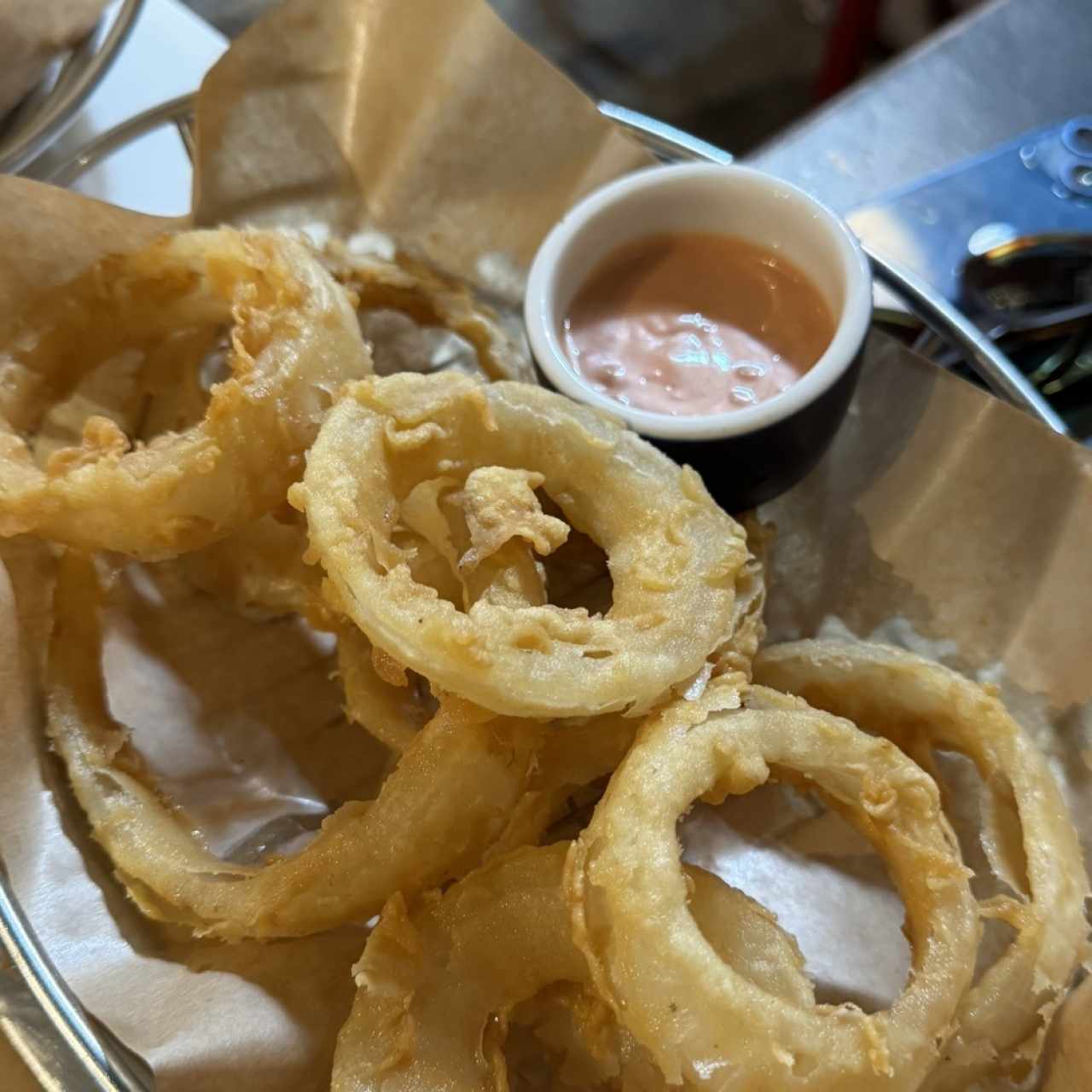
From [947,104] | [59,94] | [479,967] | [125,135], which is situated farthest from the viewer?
[947,104]

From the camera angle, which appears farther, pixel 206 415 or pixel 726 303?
→ pixel 726 303

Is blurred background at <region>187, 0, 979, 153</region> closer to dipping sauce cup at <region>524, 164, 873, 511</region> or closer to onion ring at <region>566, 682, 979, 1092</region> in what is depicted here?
dipping sauce cup at <region>524, 164, 873, 511</region>

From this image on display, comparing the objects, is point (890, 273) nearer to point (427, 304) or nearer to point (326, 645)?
point (427, 304)

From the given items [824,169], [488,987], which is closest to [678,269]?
[824,169]

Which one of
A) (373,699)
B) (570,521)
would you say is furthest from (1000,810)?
(373,699)

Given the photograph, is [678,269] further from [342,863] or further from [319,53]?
[342,863]

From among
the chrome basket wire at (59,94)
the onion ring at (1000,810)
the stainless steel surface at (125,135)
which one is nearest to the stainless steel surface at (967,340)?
the onion ring at (1000,810)

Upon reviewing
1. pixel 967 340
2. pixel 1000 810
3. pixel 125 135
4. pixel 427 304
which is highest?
pixel 125 135
